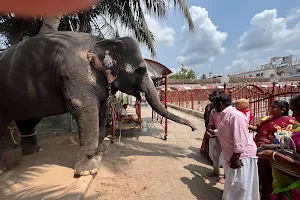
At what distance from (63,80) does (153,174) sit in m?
2.37

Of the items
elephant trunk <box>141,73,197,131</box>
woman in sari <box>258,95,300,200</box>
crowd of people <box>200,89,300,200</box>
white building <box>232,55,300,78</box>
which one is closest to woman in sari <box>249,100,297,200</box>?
crowd of people <box>200,89,300,200</box>

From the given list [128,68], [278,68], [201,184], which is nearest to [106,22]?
[128,68]

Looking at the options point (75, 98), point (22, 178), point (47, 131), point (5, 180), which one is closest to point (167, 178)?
point (75, 98)

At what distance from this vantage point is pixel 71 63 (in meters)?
3.72

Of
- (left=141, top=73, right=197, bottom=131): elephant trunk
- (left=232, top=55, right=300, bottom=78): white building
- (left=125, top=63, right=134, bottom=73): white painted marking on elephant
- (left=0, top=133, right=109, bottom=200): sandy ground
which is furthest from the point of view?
(left=232, top=55, right=300, bottom=78): white building

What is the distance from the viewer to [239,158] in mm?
2547

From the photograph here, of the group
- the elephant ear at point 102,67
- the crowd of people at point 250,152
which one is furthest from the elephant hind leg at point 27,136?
the crowd of people at point 250,152

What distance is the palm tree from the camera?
681cm

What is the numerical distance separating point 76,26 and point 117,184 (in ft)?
20.5

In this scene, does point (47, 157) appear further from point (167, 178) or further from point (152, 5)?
point (152, 5)

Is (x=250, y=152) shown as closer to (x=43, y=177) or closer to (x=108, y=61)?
(x=108, y=61)

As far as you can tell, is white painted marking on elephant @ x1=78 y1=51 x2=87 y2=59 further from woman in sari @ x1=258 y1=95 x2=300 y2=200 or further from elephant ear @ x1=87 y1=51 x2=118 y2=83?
woman in sari @ x1=258 y1=95 x2=300 y2=200

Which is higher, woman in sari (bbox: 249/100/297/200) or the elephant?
the elephant

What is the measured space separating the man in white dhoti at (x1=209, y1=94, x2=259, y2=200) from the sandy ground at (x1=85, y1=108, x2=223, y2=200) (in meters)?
0.73
